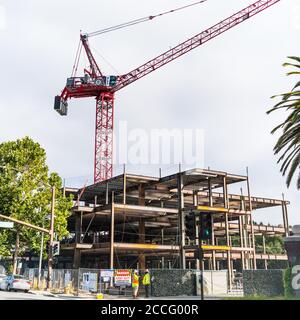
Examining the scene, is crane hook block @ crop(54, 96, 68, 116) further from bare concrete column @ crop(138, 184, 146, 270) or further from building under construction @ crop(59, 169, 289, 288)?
bare concrete column @ crop(138, 184, 146, 270)

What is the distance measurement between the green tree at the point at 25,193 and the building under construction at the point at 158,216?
829 centimetres

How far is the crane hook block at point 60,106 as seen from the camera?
250 ft

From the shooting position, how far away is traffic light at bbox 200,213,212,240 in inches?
738

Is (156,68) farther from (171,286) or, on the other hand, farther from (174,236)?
(171,286)

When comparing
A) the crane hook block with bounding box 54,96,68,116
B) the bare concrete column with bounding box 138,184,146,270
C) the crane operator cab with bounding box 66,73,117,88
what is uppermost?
the crane operator cab with bounding box 66,73,117,88

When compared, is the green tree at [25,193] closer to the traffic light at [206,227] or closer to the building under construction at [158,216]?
the building under construction at [158,216]

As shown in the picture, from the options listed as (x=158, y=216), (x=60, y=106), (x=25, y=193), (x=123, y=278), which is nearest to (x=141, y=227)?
(x=158, y=216)

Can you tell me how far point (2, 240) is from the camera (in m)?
42.9

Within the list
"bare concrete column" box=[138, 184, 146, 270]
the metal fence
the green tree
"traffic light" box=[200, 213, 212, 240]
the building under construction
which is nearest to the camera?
"traffic light" box=[200, 213, 212, 240]

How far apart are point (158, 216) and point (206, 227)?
131 ft

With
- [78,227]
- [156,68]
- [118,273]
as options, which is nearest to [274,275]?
[118,273]

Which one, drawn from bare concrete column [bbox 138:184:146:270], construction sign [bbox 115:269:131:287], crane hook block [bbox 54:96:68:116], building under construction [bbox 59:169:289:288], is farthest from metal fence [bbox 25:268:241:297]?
crane hook block [bbox 54:96:68:116]

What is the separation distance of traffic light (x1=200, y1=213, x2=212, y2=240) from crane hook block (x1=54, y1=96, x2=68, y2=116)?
6092 centimetres

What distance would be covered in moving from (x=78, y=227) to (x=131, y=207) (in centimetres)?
843
